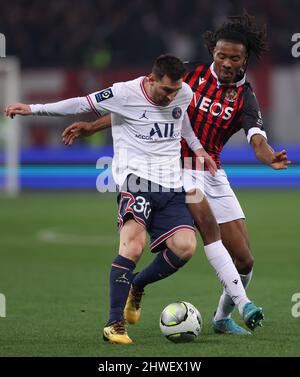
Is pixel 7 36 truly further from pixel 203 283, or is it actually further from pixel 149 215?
pixel 149 215

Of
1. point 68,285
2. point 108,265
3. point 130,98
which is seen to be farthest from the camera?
point 108,265

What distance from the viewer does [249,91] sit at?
743 cm

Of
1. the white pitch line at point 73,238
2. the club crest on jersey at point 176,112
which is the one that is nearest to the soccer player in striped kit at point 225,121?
the club crest on jersey at point 176,112

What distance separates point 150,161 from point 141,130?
22 cm

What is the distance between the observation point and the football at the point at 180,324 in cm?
677

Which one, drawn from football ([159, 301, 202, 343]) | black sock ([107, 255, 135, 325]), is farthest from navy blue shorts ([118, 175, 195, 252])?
football ([159, 301, 202, 343])

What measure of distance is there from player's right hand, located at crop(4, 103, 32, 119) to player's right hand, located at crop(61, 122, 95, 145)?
302 mm

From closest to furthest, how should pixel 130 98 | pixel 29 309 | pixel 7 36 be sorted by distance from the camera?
pixel 130 98 < pixel 29 309 < pixel 7 36

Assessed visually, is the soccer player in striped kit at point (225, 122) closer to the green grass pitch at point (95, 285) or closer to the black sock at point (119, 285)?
the green grass pitch at point (95, 285)

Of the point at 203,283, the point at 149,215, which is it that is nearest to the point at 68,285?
the point at 203,283

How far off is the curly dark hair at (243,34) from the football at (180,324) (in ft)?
6.45

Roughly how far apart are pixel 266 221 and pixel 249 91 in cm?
1004

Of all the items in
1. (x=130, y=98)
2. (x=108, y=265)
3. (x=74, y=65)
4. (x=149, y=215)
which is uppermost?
(x=74, y=65)

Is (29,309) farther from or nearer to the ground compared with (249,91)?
nearer to the ground
